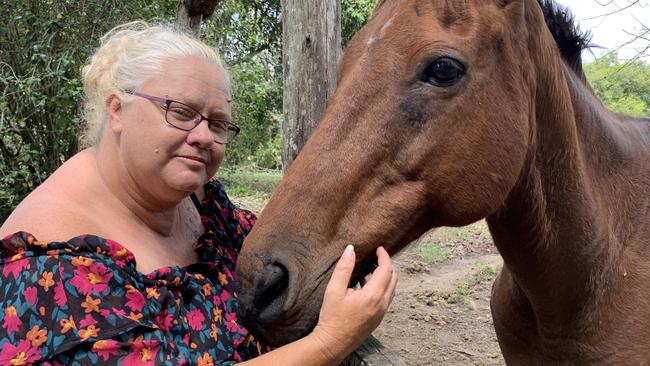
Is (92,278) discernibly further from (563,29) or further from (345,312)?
(563,29)

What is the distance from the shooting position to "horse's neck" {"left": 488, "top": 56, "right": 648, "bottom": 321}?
1884mm

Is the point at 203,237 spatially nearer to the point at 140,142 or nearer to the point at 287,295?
the point at 140,142

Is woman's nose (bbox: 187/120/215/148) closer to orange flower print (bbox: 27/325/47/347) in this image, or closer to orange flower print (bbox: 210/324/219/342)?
orange flower print (bbox: 210/324/219/342)

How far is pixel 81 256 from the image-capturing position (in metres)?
1.39

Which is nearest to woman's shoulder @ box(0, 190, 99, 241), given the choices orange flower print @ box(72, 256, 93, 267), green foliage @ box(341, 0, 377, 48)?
orange flower print @ box(72, 256, 93, 267)

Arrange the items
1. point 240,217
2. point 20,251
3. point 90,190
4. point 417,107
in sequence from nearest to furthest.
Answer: point 20,251
point 417,107
point 90,190
point 240,217

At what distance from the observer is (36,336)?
4.21 ft

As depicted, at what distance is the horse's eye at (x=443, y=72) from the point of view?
5.05ft

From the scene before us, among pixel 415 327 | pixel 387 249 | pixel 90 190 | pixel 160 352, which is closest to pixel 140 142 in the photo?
pixel 90 190

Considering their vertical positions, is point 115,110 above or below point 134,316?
above

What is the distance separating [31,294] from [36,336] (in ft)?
0.35

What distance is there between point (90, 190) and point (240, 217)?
81 cm

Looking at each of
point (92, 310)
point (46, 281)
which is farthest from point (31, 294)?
point (92, 310)

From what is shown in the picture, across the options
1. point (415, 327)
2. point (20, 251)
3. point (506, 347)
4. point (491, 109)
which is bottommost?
Result: point (415, 327)
